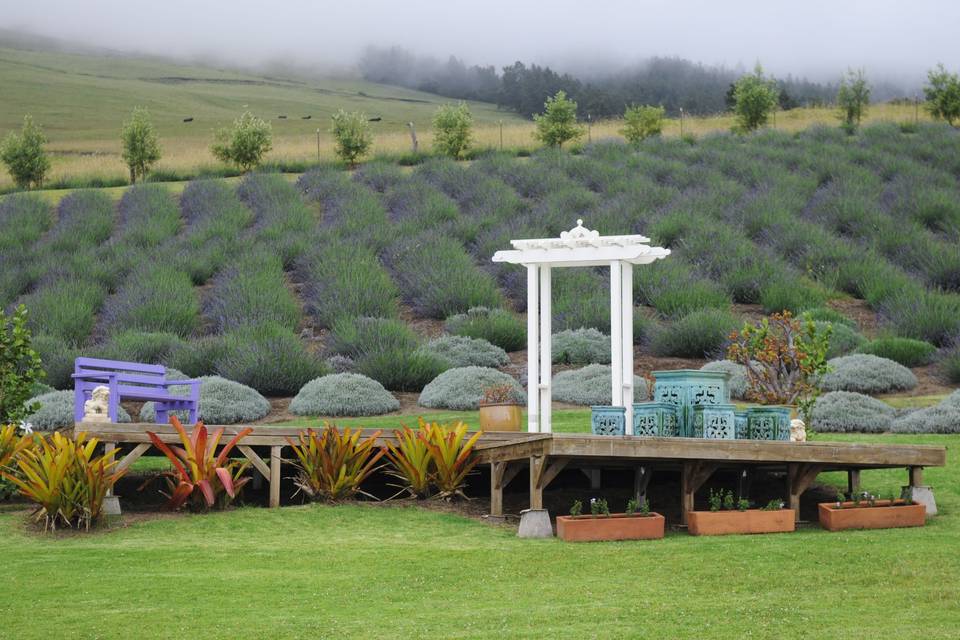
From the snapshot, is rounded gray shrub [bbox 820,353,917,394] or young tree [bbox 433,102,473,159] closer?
rounded gray shrub [bbox 820,353,917,394]

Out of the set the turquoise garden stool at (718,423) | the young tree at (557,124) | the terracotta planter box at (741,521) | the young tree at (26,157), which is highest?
the young tree at (557,124)

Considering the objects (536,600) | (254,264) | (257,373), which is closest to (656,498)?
(536,600)

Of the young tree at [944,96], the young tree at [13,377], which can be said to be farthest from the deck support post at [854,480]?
the young tree at [944,96]

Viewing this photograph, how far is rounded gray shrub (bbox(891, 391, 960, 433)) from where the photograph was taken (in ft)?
39.4

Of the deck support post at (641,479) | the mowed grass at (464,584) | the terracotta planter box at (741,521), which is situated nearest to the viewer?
the mowed grass at (464,584)

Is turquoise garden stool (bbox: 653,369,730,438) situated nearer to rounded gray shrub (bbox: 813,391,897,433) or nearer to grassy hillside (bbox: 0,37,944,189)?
rounded gray shrub (bbox: 813,391,897,433)

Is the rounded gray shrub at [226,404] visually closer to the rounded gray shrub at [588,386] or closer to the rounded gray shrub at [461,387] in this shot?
the rounded gray shrub at [461,387]

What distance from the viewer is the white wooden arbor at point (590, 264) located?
30.3ft

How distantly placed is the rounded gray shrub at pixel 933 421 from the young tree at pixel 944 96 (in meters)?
21.9

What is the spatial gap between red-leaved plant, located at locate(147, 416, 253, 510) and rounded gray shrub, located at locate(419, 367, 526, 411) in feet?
14.2

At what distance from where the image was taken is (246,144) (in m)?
30.1

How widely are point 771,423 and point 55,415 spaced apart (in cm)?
800

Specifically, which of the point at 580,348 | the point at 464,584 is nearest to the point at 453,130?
the point at 580,348

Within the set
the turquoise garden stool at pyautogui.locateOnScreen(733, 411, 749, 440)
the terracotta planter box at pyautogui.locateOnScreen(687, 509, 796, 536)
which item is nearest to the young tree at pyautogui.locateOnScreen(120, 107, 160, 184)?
the turquoise garden stool at pyautogui.locateOnScreen(733, 411, 749, 440)
